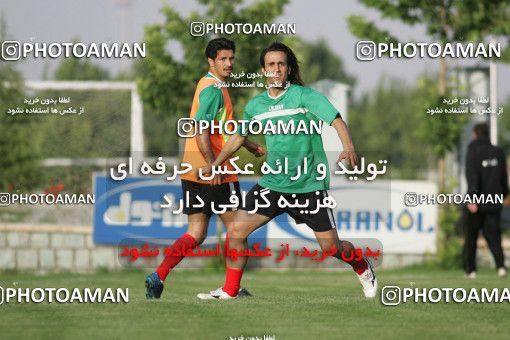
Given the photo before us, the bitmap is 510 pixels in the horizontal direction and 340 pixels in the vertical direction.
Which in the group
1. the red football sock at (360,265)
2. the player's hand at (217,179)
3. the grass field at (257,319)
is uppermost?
the player's hand at (217,179)

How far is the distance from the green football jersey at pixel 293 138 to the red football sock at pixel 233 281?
0.91 meters

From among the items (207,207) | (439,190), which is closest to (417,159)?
(439,190)

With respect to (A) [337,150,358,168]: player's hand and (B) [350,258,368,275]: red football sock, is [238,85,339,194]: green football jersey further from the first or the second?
(B) [350,258,368,275]: red football sock

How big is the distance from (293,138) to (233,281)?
57.5 inches

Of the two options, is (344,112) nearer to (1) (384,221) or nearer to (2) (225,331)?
(1) (384,221)

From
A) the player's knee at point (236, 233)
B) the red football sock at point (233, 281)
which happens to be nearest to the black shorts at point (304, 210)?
the player's knee at point (236, 233)

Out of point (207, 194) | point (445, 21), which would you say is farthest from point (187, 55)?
point (207, 194)

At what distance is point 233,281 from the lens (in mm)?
Result: 10031

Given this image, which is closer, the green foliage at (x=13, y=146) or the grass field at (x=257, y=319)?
the grass field at (x=257, y=319)

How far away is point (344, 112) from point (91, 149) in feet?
21.8

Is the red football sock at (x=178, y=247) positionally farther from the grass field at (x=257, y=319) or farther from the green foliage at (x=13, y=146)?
the green foliage at (x=13, y=146)

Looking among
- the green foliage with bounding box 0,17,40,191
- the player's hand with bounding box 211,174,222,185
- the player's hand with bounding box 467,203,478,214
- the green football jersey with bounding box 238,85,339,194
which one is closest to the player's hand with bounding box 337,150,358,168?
the green football jersey with bounding box 238,85,339,194

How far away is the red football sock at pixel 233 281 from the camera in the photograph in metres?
10.0

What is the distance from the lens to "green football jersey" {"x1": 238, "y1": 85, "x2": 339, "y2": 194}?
930cm
